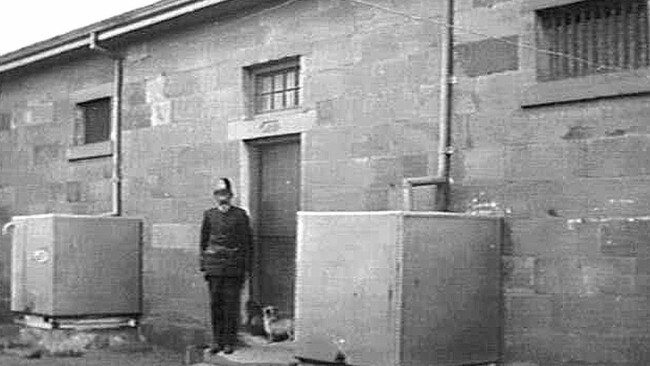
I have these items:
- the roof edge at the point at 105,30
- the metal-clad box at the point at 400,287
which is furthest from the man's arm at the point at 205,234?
the roof edge at the point at 105,30

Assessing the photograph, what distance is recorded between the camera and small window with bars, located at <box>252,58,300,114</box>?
10.8 metres

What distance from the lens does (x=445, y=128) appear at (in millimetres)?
8945

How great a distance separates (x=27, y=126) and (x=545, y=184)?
9464 millimetres

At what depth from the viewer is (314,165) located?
10.3m

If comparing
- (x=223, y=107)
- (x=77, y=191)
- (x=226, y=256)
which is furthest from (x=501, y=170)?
(x=77, y=191)

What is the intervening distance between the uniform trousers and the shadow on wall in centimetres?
599

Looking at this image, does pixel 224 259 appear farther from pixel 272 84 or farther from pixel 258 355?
pixel 272 84

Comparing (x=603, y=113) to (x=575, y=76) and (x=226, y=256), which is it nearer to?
(x=575, y=76)

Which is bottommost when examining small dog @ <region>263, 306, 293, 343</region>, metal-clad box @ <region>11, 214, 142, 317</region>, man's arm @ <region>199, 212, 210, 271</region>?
small dog @ <region>263, 306, 293, 343</region>

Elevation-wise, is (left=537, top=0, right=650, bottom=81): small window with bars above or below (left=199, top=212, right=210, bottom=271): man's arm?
above

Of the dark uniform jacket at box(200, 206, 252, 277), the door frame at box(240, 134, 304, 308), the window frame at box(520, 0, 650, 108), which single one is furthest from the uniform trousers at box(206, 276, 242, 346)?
the window frame at box(520, 0, 650, 108)

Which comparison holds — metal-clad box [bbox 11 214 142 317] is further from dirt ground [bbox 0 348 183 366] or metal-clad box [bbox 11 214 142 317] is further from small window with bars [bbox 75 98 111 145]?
small window with bars [bbox 75 98 111 145]

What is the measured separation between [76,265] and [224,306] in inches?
92.2

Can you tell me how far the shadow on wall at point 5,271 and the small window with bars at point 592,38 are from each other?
9885mm
